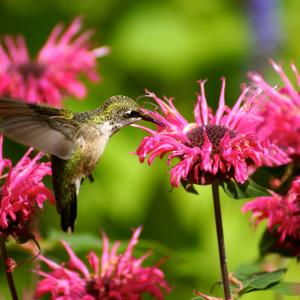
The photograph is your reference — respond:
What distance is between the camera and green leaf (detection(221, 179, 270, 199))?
1.32 metres

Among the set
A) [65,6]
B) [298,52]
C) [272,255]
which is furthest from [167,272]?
[65,6]

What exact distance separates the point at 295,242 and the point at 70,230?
497 mm

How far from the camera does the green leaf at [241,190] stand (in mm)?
1316

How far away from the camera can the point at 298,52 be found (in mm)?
3387

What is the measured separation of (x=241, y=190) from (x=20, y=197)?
18.0 inches

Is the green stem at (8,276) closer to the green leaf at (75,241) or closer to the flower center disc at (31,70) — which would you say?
the green leaf at (75,241)

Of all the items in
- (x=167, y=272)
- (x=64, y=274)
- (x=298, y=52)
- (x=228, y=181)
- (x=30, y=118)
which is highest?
(x=298, y=52)

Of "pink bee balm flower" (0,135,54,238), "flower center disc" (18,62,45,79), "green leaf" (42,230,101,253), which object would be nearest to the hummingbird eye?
"pink bee balm flower" (0,135,54,238)

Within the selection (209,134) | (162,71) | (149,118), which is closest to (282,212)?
(209,134)

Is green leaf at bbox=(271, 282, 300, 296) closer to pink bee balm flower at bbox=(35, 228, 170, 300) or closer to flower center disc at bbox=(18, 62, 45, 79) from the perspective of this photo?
pink bee balm flower at bbox=(35, 228, 170, 300)

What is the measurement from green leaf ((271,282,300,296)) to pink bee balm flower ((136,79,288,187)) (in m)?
0.25

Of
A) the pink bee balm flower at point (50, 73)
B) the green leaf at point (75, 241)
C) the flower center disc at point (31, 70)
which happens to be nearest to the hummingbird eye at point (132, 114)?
the green leaf at point (75, 241)

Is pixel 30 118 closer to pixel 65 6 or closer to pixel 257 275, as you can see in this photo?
pixel 257 275

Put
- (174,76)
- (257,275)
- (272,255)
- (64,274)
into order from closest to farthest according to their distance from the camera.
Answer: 1. (257,275)
2. (64,274)
3. (272,255)
4. (174,76)
